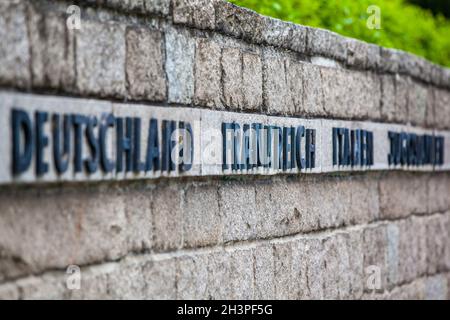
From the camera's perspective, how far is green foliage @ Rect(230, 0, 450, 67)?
6.64 m

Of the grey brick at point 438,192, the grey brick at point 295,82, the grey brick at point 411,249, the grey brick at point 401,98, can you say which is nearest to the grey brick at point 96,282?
the grey brick at point 295,82

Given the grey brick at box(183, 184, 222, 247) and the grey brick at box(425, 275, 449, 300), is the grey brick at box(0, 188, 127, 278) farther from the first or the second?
the grey brick at box(425, 275, 449, 300)

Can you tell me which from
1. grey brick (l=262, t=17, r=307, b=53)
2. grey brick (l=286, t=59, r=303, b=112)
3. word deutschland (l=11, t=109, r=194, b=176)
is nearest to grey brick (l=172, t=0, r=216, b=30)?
word deutschland (l=11, t=109, r=194, b=176)

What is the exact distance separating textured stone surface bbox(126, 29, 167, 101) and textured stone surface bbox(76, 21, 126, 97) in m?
0.06

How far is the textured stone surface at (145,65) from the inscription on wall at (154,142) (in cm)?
8

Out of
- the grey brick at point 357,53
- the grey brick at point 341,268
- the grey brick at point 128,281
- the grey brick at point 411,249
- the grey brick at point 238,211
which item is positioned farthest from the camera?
the grey brick at point 411,249

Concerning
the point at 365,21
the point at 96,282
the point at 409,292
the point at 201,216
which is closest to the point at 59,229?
the point at 96,282

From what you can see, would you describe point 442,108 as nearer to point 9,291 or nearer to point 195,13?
point 195,13

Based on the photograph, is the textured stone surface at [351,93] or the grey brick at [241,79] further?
the textured stone surface at [351,93]

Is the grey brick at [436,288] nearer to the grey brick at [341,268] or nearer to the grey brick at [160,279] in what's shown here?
the grey brick at [341,268]

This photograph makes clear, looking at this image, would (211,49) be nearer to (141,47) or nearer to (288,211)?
(141,47)

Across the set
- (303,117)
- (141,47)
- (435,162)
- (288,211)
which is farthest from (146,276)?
(435,162)

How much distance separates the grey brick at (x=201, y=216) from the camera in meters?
4.45

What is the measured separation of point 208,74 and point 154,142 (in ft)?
2.17
